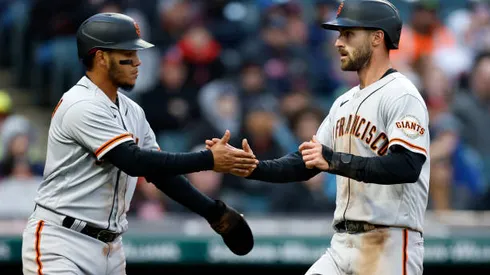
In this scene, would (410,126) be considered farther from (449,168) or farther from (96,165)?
(449,168)

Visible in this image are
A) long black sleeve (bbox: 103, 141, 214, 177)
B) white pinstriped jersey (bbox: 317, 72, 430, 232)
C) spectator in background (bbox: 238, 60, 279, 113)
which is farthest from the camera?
spectator in background (bbox: 238, 60, 279, 113)

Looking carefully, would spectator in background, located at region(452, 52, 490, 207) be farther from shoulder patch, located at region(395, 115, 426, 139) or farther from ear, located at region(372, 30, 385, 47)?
shoulder patch, located at region(395, 115, 426, 139)

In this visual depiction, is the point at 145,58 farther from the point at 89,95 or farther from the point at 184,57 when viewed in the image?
the point at 89,95

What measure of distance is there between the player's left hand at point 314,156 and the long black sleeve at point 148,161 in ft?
1.66

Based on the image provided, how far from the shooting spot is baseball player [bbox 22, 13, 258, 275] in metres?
4.28

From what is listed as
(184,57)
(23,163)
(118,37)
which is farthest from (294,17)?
(118,37)

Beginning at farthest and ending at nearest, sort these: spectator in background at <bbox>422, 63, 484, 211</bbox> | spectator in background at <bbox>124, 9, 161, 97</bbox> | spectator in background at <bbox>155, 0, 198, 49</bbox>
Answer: spectator in background at <bbox>155, 0, 198, 49</bbox> < spectator in background at <bbox>124, 9, 161, 97</bbox> < spectator in background at <bbox>422, 63, 484, 211</bbox>

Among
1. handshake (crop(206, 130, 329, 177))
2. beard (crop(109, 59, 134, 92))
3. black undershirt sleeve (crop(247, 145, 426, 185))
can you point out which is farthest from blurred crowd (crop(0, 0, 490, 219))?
black undershirt sleeve (crop(247, 145, 426, 185))

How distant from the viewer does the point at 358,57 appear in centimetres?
432

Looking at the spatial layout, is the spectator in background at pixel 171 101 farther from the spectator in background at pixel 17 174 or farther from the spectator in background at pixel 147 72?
the spectator in background at pixel 17 174

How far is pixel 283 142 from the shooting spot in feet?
→ 27.0

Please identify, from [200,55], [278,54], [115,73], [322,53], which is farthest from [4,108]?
[115,73]

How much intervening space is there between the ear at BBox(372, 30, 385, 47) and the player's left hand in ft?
1.85

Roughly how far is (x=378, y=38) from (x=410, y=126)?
1.74 ft
